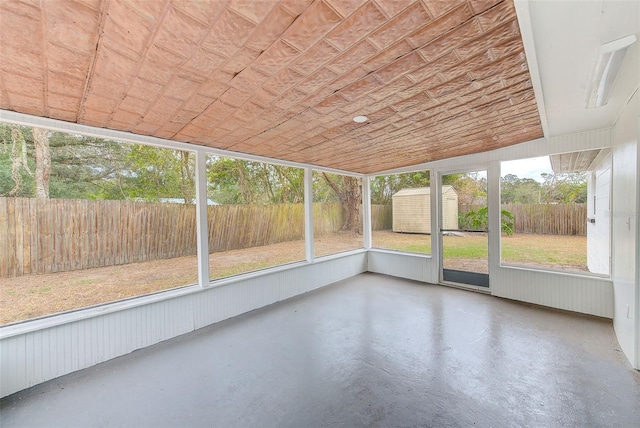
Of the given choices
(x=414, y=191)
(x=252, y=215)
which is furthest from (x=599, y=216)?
(x=252, y=215)

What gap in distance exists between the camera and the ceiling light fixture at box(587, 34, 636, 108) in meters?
1.51

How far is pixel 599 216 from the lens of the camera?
A: 3.62m

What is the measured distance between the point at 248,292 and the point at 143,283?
133 cm

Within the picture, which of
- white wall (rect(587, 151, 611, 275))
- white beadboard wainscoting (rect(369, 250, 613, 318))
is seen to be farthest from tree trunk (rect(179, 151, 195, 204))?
white wall (rect(587, 151, 611, 275))

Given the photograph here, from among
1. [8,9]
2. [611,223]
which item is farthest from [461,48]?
[611,223]

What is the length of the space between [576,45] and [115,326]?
14.7 ft

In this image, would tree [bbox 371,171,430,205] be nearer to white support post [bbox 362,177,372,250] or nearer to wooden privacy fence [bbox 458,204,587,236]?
white support post [bbox 362,177,372,250]

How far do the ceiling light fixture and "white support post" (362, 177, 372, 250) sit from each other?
406cm

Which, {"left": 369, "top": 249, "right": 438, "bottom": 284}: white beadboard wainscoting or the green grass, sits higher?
the green grass

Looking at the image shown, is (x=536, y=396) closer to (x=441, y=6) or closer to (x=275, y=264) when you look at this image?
(x=441, y=6)

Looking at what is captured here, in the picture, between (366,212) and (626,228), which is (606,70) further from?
(366,212)

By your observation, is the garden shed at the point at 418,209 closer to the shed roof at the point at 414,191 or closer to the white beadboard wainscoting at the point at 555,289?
the shed roof at the point at 414,191

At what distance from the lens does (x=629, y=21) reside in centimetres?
134

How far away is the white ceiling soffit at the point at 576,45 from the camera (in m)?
1.25
